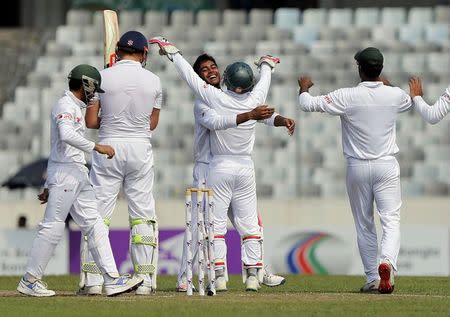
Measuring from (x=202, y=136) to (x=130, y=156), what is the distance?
1.02 metres

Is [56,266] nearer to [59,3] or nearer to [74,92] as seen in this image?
[74,92]

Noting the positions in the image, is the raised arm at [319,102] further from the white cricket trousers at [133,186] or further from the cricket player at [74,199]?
the cricket player at [74,199]

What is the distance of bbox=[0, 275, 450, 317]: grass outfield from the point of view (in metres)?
9.49

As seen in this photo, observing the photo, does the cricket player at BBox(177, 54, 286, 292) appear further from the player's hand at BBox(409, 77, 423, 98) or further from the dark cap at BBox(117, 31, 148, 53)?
the player's hand at BBox(409, 77, 423, 98)

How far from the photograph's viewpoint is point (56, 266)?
1953 cm

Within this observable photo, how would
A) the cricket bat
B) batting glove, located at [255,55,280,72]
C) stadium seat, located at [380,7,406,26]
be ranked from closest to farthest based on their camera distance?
batting glove, located at [255,55,280,72]
the cricket bat
stadium seat, located at [380,7,406,26]

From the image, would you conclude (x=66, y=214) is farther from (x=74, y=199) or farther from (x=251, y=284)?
(x=251, y=284)

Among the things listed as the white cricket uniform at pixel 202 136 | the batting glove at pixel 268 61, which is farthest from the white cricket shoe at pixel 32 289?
the batting glove at pixel 268 61

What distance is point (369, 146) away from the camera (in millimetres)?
11531

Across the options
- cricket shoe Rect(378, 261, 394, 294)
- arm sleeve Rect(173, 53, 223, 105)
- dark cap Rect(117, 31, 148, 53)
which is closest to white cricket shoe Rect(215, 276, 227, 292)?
cricket shoe Rect(378, 261, 394, 294)

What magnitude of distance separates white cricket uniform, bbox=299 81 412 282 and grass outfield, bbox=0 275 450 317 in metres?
0.55

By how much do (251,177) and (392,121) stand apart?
1.27 meters

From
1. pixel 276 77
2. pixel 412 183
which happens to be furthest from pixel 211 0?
pixel 412 183

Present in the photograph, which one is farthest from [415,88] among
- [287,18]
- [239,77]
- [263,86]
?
[287,18]
